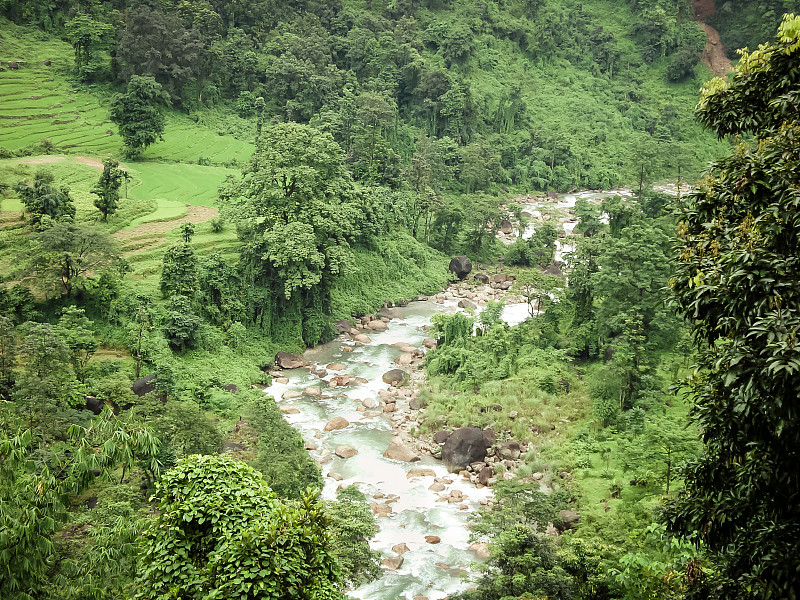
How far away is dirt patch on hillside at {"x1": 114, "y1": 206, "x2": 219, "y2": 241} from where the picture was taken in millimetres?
28141

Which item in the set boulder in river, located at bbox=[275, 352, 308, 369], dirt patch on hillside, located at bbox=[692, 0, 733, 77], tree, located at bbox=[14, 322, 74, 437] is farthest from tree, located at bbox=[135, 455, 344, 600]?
dirt patch on hillside, located at bbox=[692, 0, 733, 77]

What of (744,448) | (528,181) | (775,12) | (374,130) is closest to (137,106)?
(374,130)

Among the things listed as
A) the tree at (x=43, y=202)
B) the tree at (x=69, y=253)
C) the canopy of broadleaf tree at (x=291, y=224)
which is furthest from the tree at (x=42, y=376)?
the canopy of broadleaf tree at (x=291, y=224)

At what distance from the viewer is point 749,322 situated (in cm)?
638

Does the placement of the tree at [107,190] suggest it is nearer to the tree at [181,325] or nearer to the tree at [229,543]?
the tree at [181,325]

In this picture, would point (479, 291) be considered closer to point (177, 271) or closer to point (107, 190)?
point (177, 271)

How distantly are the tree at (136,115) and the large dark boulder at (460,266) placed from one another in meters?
19.0

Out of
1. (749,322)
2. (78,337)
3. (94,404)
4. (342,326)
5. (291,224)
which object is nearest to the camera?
(749,322)

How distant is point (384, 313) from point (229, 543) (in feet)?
87.5

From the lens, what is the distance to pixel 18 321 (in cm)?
2142

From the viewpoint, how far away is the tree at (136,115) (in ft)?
120

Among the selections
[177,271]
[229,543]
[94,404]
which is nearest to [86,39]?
[177,271]

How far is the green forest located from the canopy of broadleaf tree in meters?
0.16

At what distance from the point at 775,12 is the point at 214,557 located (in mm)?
74441
